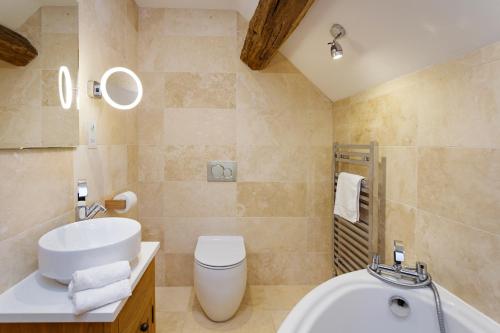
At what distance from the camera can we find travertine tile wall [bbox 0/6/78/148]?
0.97m

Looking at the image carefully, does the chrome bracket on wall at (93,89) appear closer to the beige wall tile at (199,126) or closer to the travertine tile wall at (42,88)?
the travertine tile wall at (42,88)

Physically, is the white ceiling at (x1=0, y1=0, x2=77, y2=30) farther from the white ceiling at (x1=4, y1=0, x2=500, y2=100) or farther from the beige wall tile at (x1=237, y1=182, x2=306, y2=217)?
the beige wall tile at (x1=237, y1=182, x2=306, y2=217)

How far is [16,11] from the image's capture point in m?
0.99

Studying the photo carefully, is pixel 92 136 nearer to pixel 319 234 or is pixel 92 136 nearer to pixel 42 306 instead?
pixel 42 306

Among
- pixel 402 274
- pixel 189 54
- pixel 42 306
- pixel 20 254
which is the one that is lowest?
pixel 402 274


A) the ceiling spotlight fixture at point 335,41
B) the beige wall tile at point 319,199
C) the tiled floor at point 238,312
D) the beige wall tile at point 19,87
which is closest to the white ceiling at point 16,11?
the beige wall tile at point 19,87

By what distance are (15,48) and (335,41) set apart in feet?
A: 4.96

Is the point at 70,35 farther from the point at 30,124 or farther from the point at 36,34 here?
the point at 30,124

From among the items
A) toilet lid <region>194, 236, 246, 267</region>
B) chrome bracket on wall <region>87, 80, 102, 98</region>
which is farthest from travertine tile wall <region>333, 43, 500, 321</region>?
chrome bracket on wall <region>87, 80, 102, 98</region>

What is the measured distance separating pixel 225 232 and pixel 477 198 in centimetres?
179

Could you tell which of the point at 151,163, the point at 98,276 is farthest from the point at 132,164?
the point at 98,276

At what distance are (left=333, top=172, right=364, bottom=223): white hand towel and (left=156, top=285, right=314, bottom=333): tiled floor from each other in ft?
2.99

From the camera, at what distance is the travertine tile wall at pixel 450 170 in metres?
1.01

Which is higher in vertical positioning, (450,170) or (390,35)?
(390,35)
